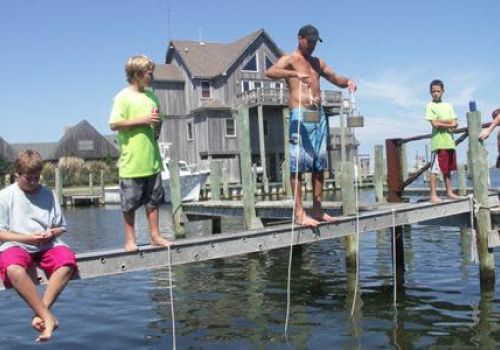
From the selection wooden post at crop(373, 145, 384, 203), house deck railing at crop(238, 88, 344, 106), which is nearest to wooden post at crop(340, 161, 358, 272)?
wooden post at crop(373, 145, 384, 203)

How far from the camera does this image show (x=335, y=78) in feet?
23.2

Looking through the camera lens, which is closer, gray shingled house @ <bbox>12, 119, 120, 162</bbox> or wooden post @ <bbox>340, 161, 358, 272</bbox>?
wooden post @ <bbox>340, 161, 358, 272</bbox>

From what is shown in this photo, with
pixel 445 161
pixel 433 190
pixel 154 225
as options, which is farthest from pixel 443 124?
pixel 154 225

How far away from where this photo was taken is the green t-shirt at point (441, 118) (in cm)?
923

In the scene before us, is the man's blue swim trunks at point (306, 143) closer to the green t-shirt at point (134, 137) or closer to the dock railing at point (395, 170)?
the green t-shirt at point (134, 137)

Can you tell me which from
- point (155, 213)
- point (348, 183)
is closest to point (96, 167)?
point (348, 183)

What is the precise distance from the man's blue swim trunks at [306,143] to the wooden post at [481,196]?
301 centimetres

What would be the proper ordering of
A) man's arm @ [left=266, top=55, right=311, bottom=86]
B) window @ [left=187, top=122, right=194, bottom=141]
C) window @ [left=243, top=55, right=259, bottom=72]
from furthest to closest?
window @ [left=187, top=122, right=194, bottom=141]
window @ [left=243, top=55, right=259, bottom=72]
man's arm @ [left=266, top=55, right=311, bottom=86]

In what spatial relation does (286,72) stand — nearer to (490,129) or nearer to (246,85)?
(490,129)

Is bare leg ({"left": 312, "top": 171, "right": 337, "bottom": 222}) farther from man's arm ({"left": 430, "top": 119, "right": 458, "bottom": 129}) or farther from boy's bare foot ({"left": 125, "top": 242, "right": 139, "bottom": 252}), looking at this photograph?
man's arm ({"left": 430, "top": 119, "right": 458, "bottom": 129})

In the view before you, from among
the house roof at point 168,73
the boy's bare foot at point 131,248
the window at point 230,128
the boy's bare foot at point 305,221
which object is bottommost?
the boy's bare foot at point 131,248

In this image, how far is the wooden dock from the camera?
5.48 m

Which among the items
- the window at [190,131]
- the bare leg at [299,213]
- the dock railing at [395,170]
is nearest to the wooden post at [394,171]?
the dock railing at [395,170]

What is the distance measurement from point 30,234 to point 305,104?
11.2 feet
